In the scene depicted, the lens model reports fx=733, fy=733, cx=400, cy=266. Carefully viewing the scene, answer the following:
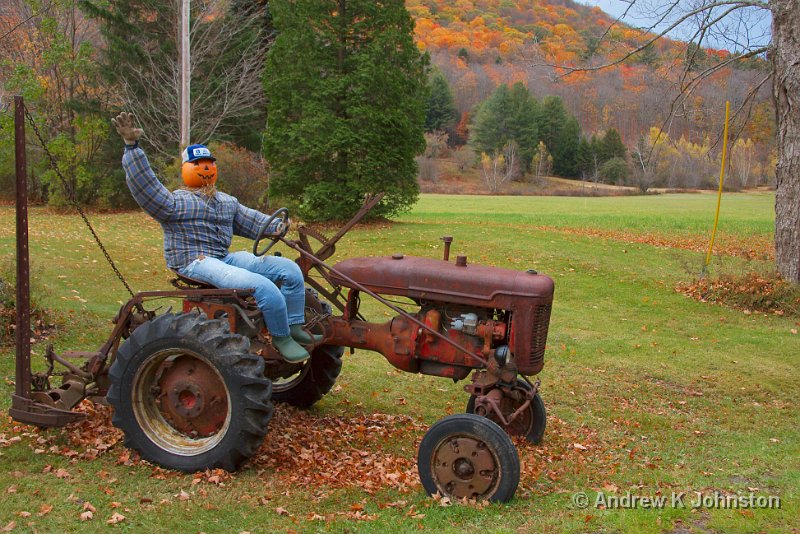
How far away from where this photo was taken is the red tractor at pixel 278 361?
4953 mm

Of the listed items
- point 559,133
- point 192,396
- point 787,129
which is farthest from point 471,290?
point 559,133

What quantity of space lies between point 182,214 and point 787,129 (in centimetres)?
1160

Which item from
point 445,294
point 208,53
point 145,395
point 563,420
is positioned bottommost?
point 563,420

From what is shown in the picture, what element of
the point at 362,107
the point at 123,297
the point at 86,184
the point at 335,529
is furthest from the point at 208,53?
the point at 335,529

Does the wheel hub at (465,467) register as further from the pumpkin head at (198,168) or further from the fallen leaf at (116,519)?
the pumpkin head at (198,168)

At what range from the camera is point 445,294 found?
18.3 ft

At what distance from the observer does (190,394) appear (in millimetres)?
5332

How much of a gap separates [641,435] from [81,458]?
4824 millimetres

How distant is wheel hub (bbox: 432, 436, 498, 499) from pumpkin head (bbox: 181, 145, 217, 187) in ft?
9.07

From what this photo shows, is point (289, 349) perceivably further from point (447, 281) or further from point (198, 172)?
point (198, 172)

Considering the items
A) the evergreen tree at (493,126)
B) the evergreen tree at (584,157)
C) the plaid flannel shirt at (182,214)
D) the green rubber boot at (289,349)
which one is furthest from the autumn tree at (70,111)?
the evergreen tree at (584,157)

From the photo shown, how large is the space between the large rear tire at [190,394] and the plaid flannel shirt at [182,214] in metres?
0.57

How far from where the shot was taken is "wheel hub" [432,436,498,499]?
485 centimetres

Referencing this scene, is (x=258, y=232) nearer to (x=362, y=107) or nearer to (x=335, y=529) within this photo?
(x=335, y=529)
